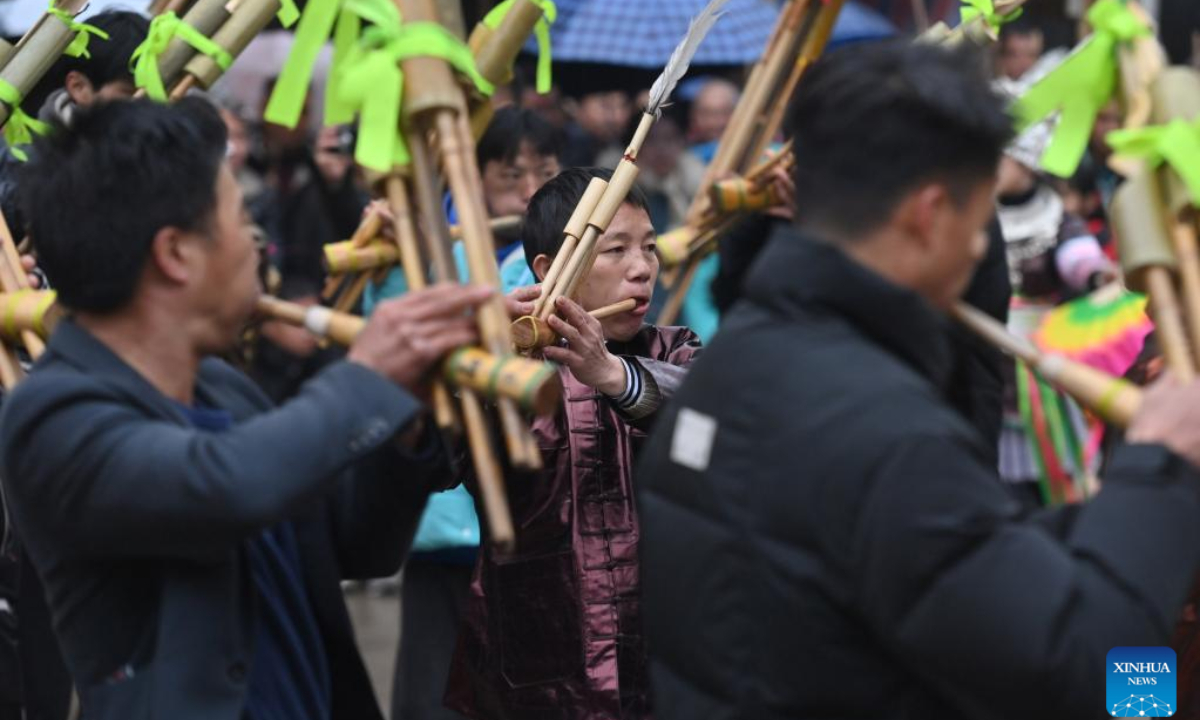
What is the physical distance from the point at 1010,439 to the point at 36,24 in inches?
139

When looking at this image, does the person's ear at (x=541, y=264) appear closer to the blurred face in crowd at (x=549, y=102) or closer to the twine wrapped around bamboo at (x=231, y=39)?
the twine wrapped around bamboo at (x=231, y=39)

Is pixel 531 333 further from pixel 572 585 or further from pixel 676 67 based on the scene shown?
pixel 676 67

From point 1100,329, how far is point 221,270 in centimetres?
417

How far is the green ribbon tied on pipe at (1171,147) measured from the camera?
7.35ft

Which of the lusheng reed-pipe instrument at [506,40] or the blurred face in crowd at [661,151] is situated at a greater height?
the lusheng reed-pipe instrument at [506,40]

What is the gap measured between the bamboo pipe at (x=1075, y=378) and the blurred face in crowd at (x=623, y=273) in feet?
4.45

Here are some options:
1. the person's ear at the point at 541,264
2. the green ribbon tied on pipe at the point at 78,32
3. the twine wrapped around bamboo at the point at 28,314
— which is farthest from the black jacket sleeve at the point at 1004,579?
the green ribbon tied on pipe at the point at 78,32

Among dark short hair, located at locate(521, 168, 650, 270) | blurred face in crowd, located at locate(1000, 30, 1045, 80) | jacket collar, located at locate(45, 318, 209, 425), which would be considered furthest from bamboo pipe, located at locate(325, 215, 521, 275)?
blurred face in crowd, located at locate(1000, 30, 1045, 80)

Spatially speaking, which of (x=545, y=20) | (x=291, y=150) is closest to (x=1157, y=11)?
(x=291, y=150)

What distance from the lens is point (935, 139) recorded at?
2.06 meters

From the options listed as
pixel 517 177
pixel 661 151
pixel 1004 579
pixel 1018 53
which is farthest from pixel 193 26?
pixel 1018 53

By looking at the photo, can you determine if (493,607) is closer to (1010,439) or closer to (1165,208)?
(1165,208)

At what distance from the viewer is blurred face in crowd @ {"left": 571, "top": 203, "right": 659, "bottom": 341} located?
3.61m

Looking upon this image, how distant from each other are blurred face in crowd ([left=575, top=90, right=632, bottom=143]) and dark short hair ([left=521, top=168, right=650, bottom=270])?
5.14 m
